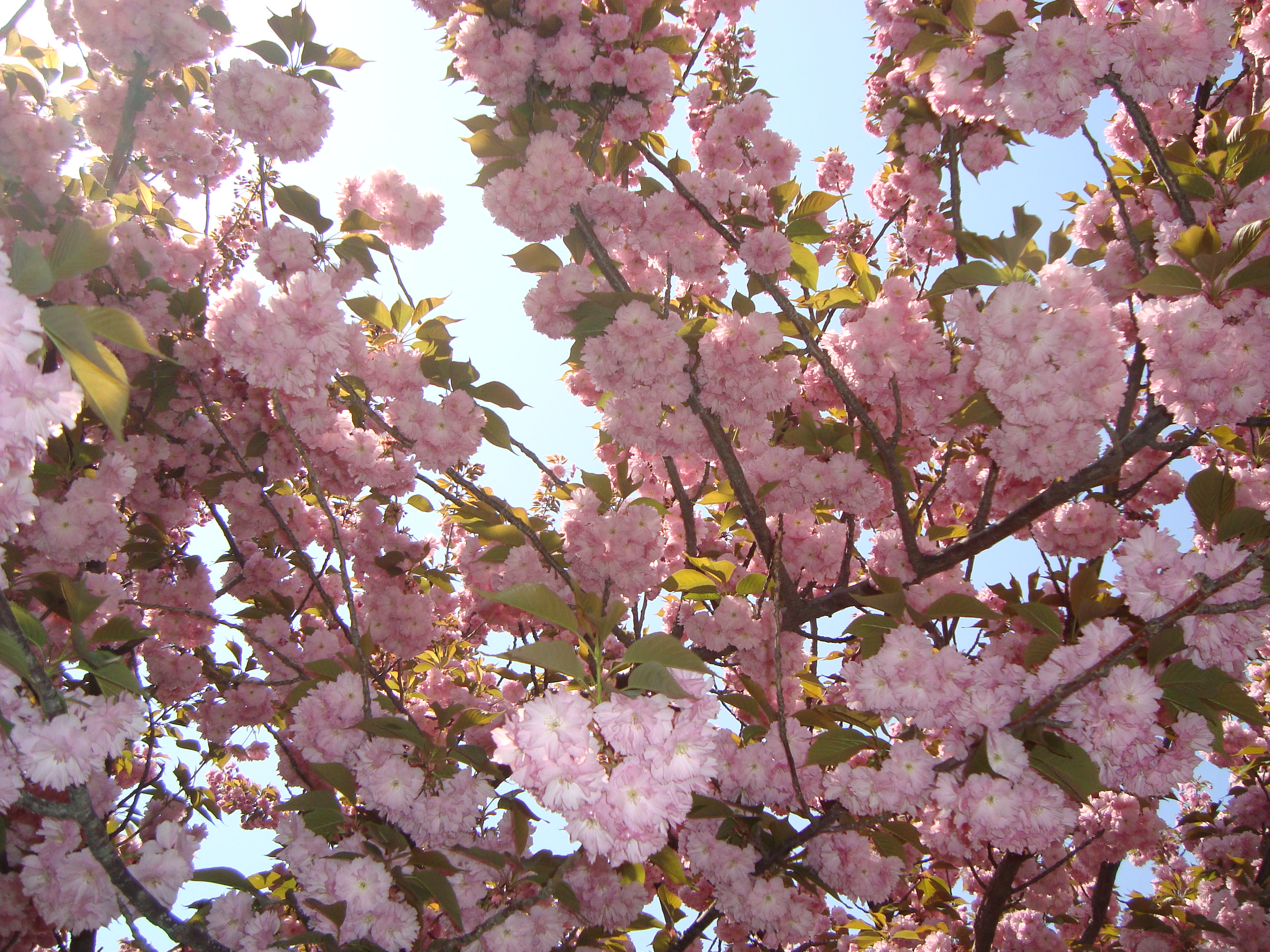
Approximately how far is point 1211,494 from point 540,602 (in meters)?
1.87

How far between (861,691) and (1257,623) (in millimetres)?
1021

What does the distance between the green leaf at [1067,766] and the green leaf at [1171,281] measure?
1288mm

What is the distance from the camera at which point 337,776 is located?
2148 mm

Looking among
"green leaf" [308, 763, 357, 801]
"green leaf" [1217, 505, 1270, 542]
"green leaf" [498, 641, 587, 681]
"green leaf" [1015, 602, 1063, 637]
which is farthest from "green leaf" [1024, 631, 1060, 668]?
"green leaf" [308, 763, 357, 801]

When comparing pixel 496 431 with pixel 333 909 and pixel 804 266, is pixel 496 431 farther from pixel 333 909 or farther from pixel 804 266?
pixel 333 909

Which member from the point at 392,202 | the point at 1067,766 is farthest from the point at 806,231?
the point at 1067,766

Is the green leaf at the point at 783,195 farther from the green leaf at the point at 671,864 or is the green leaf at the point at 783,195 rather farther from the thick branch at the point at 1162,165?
the green leaf at the point at 671,864

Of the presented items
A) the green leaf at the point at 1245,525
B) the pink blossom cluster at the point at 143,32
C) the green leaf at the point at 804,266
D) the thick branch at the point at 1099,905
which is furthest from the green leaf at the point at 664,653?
the thick branch at the point at 1099,905

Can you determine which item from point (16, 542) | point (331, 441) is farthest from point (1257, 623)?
point (16, 542)

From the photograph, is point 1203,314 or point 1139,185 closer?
point 1203,314

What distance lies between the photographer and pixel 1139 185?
10.6ft

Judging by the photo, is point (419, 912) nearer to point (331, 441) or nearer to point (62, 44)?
point (331, 441)

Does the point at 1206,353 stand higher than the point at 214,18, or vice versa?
the point at 214,18

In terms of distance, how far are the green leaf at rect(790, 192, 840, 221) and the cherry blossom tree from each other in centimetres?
1
